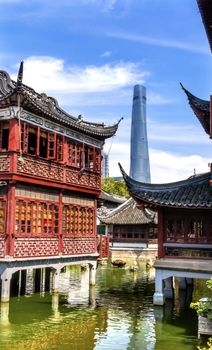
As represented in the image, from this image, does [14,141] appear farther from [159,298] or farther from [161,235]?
[159,298]

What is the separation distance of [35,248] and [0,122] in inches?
204

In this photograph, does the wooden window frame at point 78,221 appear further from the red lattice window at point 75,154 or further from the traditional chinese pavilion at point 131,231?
the traditional chinese pavilion at point 131,231

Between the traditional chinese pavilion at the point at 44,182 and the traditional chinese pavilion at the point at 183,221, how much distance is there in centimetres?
389

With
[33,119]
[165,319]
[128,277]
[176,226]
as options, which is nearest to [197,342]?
[165,319]

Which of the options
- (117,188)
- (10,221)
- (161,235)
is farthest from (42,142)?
(117,188)

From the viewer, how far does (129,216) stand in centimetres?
4397

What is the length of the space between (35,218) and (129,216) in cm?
2536

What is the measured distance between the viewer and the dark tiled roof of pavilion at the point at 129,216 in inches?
1673

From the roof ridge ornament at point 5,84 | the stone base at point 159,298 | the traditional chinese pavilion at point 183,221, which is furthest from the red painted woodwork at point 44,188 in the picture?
the stone base at point 159,298

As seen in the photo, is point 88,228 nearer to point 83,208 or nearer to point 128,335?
point 83,208

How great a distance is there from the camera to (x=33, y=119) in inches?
755

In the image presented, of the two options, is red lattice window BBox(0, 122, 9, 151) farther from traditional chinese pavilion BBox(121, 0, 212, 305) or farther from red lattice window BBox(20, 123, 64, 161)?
traditional chinese pavilion BBox(121, 0, 212, 305)

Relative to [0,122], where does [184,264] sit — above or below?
below

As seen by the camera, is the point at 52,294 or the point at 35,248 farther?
the point at 52,294
